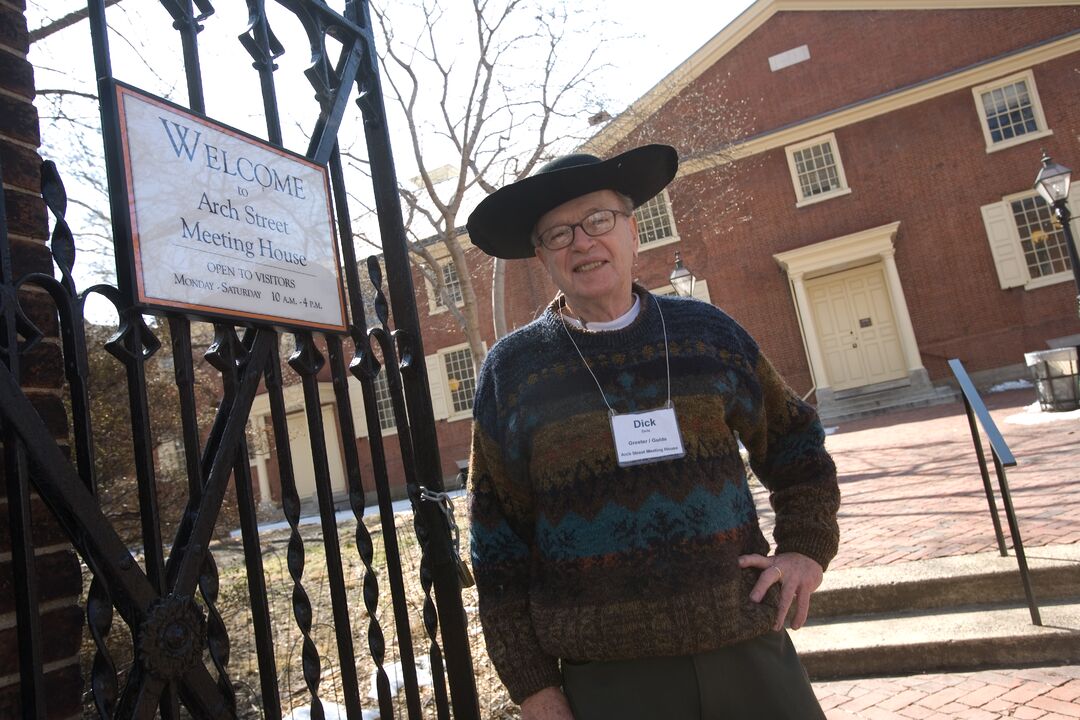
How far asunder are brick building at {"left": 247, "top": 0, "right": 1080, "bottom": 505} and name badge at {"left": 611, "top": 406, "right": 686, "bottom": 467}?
1484 cm

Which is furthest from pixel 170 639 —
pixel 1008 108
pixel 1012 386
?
pixel 1008 108

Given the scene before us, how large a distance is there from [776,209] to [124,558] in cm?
1955

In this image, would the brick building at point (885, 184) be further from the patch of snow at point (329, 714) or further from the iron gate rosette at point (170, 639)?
the iron gate rosette at point (170, 639)

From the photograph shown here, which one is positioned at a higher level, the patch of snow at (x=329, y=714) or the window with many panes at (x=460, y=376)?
the window with many panes at (x=460, y=376)

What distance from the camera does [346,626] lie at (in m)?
1.84

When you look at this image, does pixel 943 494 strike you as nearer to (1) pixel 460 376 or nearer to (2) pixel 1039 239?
(2) pixel 1039 239

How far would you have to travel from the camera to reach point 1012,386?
54.2 feet

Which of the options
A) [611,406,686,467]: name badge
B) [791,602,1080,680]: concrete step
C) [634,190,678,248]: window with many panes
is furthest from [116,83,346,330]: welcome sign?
[634,190,678,248]: window with many panes

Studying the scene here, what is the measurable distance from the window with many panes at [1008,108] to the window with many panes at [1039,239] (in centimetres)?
151

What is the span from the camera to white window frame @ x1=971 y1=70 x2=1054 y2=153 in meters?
17.3

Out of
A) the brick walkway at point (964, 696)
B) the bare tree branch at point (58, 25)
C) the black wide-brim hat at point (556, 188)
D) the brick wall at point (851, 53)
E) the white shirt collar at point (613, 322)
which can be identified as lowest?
the brick walkway at point (964, 696)

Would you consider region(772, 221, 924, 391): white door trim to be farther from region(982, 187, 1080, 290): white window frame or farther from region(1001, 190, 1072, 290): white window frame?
region(1001, 190, 1072, 290): white window frame

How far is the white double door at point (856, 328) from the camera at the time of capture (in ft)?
60.4

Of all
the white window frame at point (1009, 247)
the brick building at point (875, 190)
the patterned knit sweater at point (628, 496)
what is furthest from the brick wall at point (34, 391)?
the white window frame at point (1009, 247)
